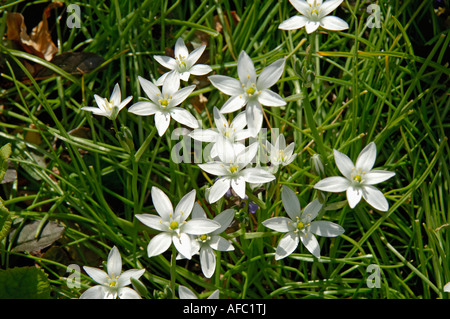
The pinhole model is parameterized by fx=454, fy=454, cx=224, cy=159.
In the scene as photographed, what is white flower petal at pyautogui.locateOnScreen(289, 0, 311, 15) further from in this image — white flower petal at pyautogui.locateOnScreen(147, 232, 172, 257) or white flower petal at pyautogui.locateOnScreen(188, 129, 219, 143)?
white flower petal at pyautogui.locateOnScreen(147, 232, 172, 257)

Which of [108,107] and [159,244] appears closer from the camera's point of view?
[159,244]

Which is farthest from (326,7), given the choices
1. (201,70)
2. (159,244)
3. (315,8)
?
(159,244)

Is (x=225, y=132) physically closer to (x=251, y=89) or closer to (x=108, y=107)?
(x=251, y=89)

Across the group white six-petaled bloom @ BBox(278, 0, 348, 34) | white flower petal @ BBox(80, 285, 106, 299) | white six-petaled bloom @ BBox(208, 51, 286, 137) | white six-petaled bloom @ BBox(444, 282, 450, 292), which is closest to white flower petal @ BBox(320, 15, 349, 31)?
white six-petaled bloom @ BBox(278, 0, 348, 34)

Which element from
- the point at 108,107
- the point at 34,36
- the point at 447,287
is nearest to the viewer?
the point at 447,287

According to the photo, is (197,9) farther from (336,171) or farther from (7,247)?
(7,247)
